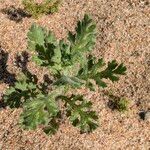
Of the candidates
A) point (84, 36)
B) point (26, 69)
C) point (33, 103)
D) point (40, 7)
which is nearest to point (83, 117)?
point (33, 103)

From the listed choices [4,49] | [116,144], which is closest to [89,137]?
[116,144]

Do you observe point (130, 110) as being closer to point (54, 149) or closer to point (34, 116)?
point (54, 149)

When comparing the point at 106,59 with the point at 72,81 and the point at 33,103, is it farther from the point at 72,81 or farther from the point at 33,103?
the point at 33,103

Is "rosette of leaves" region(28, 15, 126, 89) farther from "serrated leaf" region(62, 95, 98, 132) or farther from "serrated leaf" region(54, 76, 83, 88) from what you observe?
"serrated leaf" region(62, 95, 98, 132)

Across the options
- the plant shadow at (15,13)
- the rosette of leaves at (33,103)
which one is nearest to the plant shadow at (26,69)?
the rosette of leaves at (33,103)

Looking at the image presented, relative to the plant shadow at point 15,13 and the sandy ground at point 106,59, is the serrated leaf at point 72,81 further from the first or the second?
the plant shadow at point 15,13
